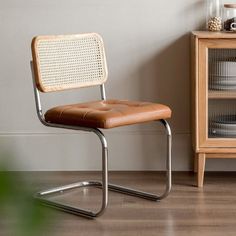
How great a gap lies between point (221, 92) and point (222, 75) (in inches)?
3.2

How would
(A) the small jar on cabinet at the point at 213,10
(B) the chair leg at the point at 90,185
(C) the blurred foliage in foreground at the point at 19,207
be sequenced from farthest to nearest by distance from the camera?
(A) the small jar on cabinet at the point at 213,10 → (B) the chair leg at the point at 90,185 → (C) the blurred foliage in foreground at the point at 19,207

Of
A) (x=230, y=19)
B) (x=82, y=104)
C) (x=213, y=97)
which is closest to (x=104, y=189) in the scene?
(x=82, y=104)

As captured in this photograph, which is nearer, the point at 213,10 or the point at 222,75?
the point at 222,75

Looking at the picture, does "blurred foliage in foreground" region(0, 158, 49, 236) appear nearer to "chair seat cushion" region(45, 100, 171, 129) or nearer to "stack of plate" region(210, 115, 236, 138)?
"chair seat cushion" region(45, 100, 171, 129)

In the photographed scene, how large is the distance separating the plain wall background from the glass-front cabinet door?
30 centimetres

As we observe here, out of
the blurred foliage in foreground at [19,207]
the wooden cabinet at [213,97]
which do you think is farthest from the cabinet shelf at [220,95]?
the blurred foliage in foreground at [19,207]

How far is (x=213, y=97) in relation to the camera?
265cm

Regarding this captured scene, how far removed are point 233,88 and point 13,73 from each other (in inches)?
46.1

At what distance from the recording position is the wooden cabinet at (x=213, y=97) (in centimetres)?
260

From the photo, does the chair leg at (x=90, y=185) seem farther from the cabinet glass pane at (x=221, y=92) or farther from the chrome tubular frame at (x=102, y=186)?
the cabinet glass pane at (x=221, y=92)

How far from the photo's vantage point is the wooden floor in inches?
83.3

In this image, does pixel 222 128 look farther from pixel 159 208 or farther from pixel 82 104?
pixel 82 104

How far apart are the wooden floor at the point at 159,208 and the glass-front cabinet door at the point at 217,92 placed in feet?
0.84

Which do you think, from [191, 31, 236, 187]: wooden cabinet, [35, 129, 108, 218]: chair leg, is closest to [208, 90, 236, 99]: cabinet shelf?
[191, 31, 236, 187]: wooden cabinet
